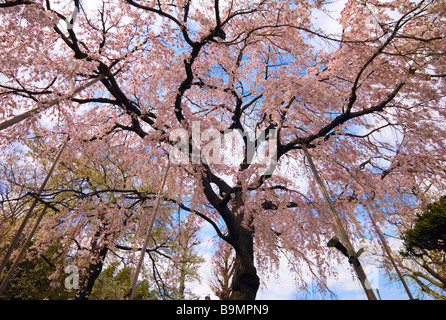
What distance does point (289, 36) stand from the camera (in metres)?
6.89

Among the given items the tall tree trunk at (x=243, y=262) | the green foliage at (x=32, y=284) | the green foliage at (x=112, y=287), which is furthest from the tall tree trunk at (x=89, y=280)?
the tall tree trunk at (x=243, y=262)

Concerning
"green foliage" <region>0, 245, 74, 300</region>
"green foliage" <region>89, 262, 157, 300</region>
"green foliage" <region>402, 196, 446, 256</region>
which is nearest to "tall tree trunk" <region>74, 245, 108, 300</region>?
"green foliage" <region>0, 245, 74, 300</region>

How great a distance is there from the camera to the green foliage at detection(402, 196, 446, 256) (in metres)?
7.11

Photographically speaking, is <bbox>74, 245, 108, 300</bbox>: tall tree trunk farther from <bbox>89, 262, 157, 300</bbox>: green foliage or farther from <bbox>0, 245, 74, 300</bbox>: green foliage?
<bbox>89, 262, 157, 300</bbox>: green foliage

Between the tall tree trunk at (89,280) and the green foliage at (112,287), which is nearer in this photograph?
the tall tree trunk at (89,280)

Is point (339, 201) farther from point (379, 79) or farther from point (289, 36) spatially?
point (289, 36)

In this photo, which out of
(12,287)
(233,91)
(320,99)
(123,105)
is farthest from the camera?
(12,287)

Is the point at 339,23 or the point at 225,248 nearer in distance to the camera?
the point at 339,23

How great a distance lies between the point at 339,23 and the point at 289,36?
138cm

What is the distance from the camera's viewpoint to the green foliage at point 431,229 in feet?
23.3

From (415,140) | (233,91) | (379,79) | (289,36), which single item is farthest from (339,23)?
(415,140)

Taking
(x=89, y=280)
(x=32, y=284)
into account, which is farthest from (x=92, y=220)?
(x=32, y=284)

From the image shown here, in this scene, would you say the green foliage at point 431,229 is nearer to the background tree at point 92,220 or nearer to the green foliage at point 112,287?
the background tree at point 92,220
